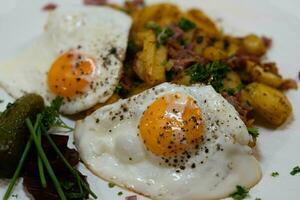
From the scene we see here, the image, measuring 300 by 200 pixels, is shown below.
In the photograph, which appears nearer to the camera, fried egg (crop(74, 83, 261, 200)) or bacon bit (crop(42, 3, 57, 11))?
fried egg (crop(74, 83, 261, 200))

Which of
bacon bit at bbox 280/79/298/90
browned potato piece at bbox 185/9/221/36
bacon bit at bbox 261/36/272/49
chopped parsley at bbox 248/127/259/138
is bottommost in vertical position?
chopped parsley at bbox 248/127/259/138

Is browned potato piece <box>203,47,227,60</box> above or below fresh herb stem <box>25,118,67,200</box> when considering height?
above

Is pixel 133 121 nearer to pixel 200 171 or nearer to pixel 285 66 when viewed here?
pixel 200 171

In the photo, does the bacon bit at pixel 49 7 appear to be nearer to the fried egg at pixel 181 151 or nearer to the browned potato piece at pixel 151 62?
the browned potato piece at pixel 151 62

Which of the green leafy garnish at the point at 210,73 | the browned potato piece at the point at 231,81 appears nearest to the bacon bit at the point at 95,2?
the green leafy garnish at the point at 210,73

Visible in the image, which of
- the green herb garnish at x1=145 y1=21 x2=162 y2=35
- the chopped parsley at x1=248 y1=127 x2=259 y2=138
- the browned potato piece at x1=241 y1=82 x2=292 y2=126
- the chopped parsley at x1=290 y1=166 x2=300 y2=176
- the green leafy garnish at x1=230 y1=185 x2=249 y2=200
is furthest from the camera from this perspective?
the green herb garnish at x1=145 y1=21 x2=162 y2=35

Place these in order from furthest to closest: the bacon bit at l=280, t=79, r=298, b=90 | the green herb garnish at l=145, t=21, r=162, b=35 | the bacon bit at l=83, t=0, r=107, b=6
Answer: the bacon bit at l=83, t=0, r=107, b=6
the green herb garnish at l=145, t=21, r=162, b=35
the bacon bit at l=280, t=79, r=298, b=90

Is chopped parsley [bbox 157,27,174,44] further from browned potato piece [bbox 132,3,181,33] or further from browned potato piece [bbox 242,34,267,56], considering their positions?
browned potato piece [bbox 242,34,267,56]

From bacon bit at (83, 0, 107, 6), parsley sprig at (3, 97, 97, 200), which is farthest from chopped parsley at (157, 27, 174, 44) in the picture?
parsley sprig at (3, 97, 97, 200)
